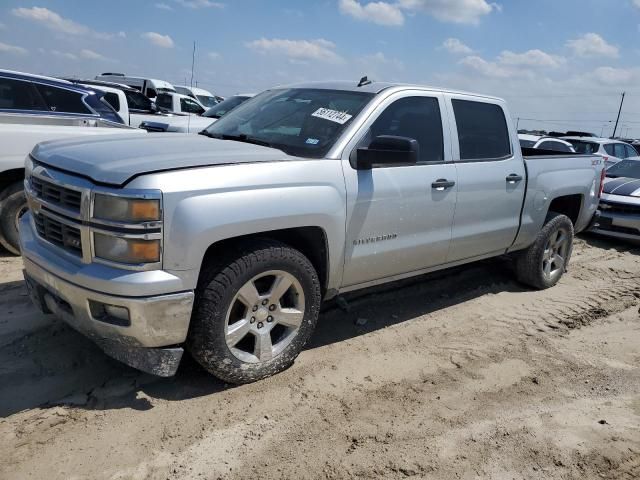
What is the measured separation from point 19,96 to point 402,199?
17.3 ft

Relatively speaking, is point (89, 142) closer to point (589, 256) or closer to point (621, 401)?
point (621, 401)

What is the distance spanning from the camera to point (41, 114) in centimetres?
667

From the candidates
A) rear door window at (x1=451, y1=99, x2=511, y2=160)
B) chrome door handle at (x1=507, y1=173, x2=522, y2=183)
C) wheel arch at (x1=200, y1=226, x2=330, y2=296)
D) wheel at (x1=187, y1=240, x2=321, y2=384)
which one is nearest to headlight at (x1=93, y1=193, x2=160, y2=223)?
wheel at (x1=187, y1=240, x2=321, y2=384)

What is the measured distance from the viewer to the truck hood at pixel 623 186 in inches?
356

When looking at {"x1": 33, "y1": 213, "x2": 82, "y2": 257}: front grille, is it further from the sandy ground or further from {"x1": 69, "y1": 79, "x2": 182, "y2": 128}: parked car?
{"x1": 69, "y1": 79, "x2": 182, "y2": 128}: parked car

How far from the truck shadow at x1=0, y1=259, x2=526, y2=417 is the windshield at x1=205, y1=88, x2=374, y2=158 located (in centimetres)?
151

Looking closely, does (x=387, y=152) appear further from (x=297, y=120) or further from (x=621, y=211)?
(x=621, y=211)

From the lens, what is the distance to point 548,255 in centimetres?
589

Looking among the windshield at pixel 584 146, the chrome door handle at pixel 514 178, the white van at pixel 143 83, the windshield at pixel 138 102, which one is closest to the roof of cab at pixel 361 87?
the chrome door handle at pixel 514 178

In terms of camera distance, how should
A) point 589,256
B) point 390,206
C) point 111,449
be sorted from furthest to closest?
point 589,256
point 390,206
point 111,449

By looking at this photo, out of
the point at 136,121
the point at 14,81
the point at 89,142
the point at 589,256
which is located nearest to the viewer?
the point at 89,142

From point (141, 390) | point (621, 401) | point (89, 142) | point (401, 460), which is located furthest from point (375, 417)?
point (89, 142)

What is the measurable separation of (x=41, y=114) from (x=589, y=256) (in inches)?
299

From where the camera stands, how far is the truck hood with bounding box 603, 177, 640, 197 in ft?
29.7
